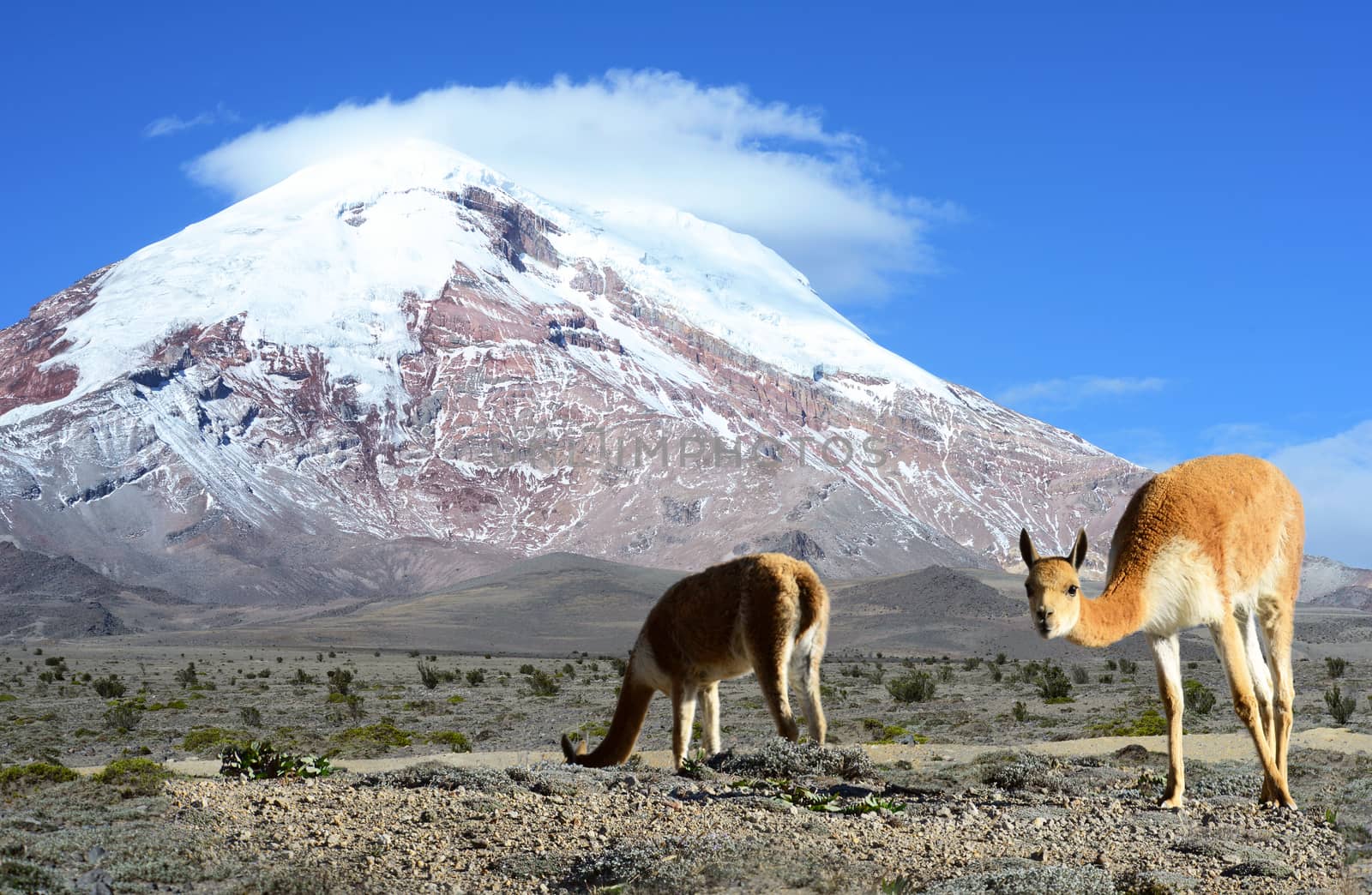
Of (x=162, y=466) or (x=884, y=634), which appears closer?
(x=884, y=634)

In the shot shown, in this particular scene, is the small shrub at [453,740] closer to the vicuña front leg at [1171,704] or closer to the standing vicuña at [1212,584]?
the vicuña front leg at [1171,704]

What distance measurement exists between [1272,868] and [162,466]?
189477mm

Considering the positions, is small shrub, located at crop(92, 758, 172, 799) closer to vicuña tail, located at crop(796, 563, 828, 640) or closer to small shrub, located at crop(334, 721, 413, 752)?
vicuña tail, located at crop(796, 563, 828, 640)

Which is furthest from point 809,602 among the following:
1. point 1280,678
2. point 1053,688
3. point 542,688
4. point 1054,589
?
point 542,688

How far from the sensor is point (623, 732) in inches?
548

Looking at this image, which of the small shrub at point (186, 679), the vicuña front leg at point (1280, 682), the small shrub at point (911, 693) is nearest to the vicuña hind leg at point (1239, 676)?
the vicuña front leg at point (1280, 682)

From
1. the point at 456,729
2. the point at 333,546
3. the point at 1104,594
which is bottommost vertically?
the point at 456,729

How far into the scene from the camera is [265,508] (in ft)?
607

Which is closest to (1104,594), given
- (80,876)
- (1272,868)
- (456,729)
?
(1272,868)

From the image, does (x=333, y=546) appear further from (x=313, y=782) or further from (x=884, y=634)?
(x=313, y=782)

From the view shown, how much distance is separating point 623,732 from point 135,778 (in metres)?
4.78

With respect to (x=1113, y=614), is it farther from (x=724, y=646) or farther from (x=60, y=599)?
(x=60, y=599)

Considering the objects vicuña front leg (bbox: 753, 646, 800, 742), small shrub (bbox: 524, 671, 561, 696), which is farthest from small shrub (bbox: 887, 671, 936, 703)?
vicuña front leg (bbox: 753, 646, 800, 742)

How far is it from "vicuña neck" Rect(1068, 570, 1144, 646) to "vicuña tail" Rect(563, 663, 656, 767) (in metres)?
5.06
